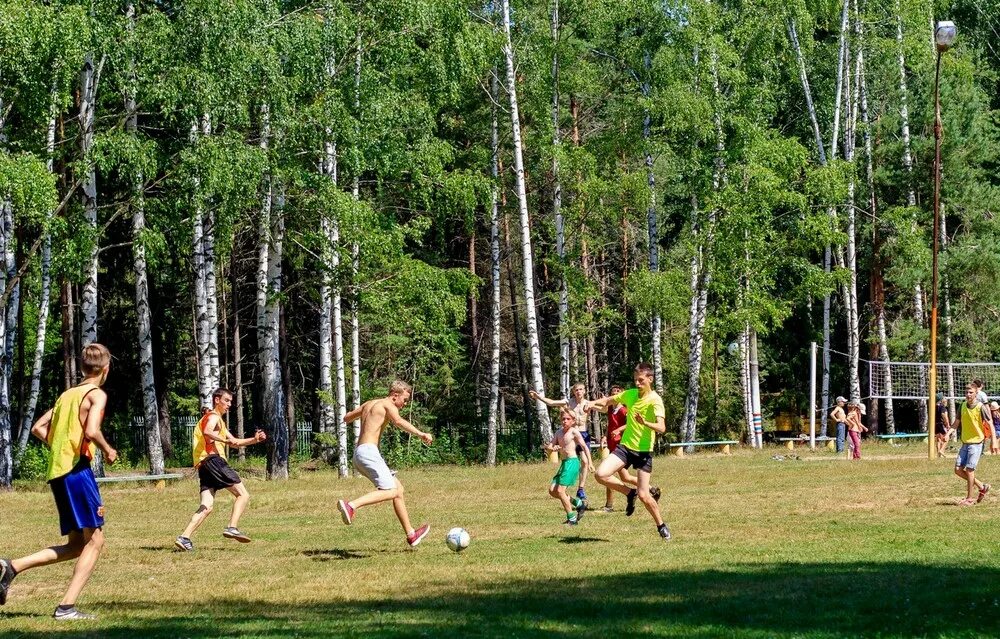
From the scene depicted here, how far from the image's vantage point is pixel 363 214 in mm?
29031

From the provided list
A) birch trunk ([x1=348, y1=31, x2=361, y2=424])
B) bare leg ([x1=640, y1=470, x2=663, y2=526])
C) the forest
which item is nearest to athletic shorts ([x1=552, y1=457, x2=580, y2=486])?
bare leg ([x1=640, y1=470, x2=663, y2=526])

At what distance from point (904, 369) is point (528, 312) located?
570 inches

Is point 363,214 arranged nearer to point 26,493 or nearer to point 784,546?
point 26,493

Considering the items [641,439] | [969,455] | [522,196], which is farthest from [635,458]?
[522,196]

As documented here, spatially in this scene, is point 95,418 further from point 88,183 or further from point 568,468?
point 88,183

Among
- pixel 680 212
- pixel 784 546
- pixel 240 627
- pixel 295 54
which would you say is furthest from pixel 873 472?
pixel 680 212

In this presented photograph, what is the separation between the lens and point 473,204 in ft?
116

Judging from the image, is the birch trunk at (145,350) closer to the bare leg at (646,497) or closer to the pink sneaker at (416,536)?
the pink sneaker at (416,536)

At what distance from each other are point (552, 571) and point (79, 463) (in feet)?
15.4

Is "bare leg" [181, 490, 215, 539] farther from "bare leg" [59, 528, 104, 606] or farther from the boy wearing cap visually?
the boy wearing cap

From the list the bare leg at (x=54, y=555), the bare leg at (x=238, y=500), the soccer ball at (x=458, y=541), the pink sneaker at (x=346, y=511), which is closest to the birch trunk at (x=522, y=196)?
the bare leg at (x=238, y=500)

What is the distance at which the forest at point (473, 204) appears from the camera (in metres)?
26.8

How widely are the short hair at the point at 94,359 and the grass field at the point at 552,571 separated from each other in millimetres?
1836

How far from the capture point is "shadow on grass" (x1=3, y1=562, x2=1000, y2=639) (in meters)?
9.62
